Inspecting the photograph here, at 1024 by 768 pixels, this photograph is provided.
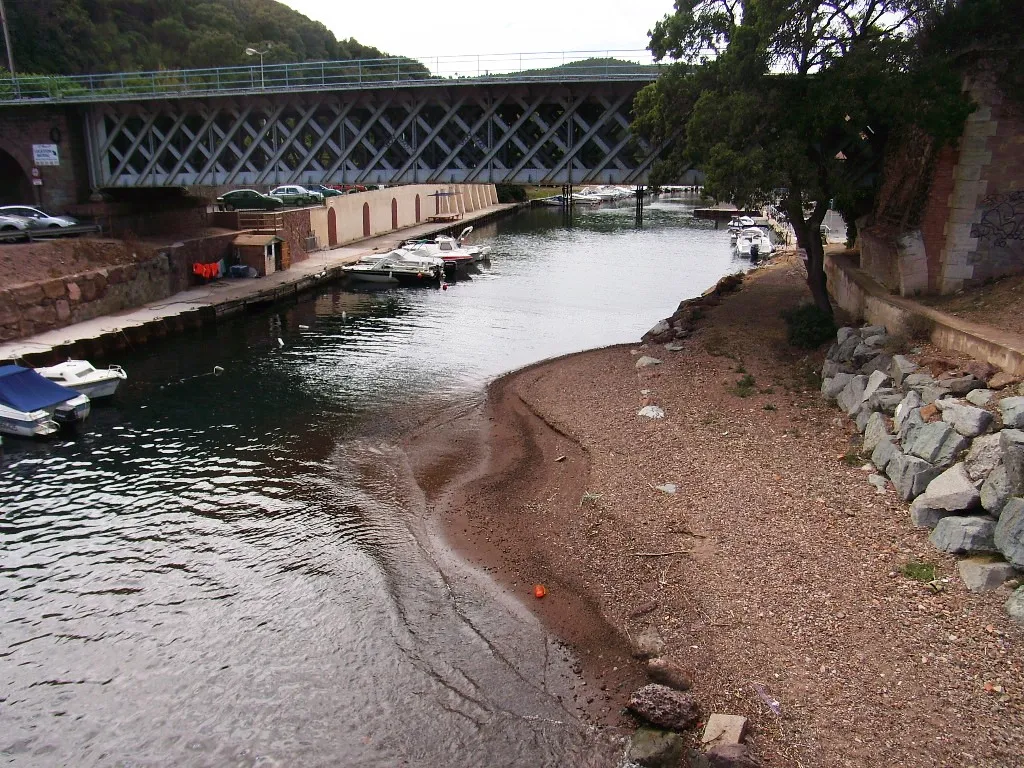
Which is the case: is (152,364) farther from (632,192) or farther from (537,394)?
(632,192)

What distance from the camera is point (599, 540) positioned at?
17.5 metres

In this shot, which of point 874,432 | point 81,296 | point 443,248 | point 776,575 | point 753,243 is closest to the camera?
point 776,575

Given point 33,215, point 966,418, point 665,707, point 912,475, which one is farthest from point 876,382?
point 33,215

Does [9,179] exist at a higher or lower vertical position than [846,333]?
higher

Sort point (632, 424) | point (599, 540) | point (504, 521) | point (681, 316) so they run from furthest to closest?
1. point (681, 316)
2. point (632, 424)
3. point (504, 521)
4. point (599, 540)

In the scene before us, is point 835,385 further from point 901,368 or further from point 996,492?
point 996,492

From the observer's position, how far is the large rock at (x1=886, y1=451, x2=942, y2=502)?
1596 centimetres

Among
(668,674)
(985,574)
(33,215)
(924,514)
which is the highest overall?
(33,215)

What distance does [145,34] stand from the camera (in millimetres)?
96938

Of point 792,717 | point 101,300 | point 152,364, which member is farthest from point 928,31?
point 101,300

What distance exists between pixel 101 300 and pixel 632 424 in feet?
90.4

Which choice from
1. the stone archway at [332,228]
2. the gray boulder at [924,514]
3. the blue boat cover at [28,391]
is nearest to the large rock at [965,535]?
the gray boulder at [924,514]

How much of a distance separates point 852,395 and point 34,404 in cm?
2456

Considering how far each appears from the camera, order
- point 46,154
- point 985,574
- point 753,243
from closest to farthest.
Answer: point 985,574, point 46,154, point 753,243
